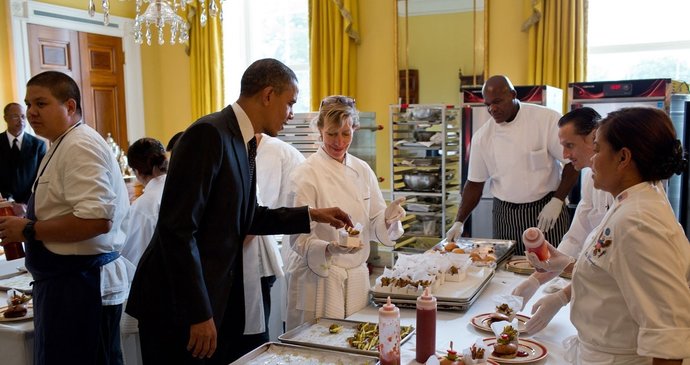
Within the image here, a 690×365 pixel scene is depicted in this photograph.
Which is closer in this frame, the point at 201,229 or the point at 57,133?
the point at 201,229

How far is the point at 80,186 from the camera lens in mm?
2107

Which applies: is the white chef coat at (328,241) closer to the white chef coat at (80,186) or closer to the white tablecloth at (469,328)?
the white tablecloth at (469,328)

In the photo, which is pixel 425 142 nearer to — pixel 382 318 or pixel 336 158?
pixel 336 158

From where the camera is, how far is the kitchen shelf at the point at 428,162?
453cm

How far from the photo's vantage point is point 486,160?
3.59m

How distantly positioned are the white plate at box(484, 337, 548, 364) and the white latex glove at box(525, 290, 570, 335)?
0.05 m

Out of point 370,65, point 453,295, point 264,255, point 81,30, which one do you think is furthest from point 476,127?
point 81,30

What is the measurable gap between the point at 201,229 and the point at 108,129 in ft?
18.7

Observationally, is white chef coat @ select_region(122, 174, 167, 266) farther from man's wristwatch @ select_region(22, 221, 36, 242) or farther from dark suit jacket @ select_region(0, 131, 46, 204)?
dark suit jacket @ select_region(0, 131, 46, 204)

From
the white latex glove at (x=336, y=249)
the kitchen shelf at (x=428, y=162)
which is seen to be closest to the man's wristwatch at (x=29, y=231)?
the white latex glove at (x=336, y=249)

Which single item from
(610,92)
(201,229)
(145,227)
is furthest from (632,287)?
(610,92)

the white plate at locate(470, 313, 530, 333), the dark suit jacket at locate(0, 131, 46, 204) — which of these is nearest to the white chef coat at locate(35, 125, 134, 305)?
the white plate at locate(470, 313, 530, 333)

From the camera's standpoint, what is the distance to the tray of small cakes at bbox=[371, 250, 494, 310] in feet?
7.09

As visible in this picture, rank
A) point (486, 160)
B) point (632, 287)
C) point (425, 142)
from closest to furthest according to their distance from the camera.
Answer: point (632, 287), point (486, 160), point (425, 142)
